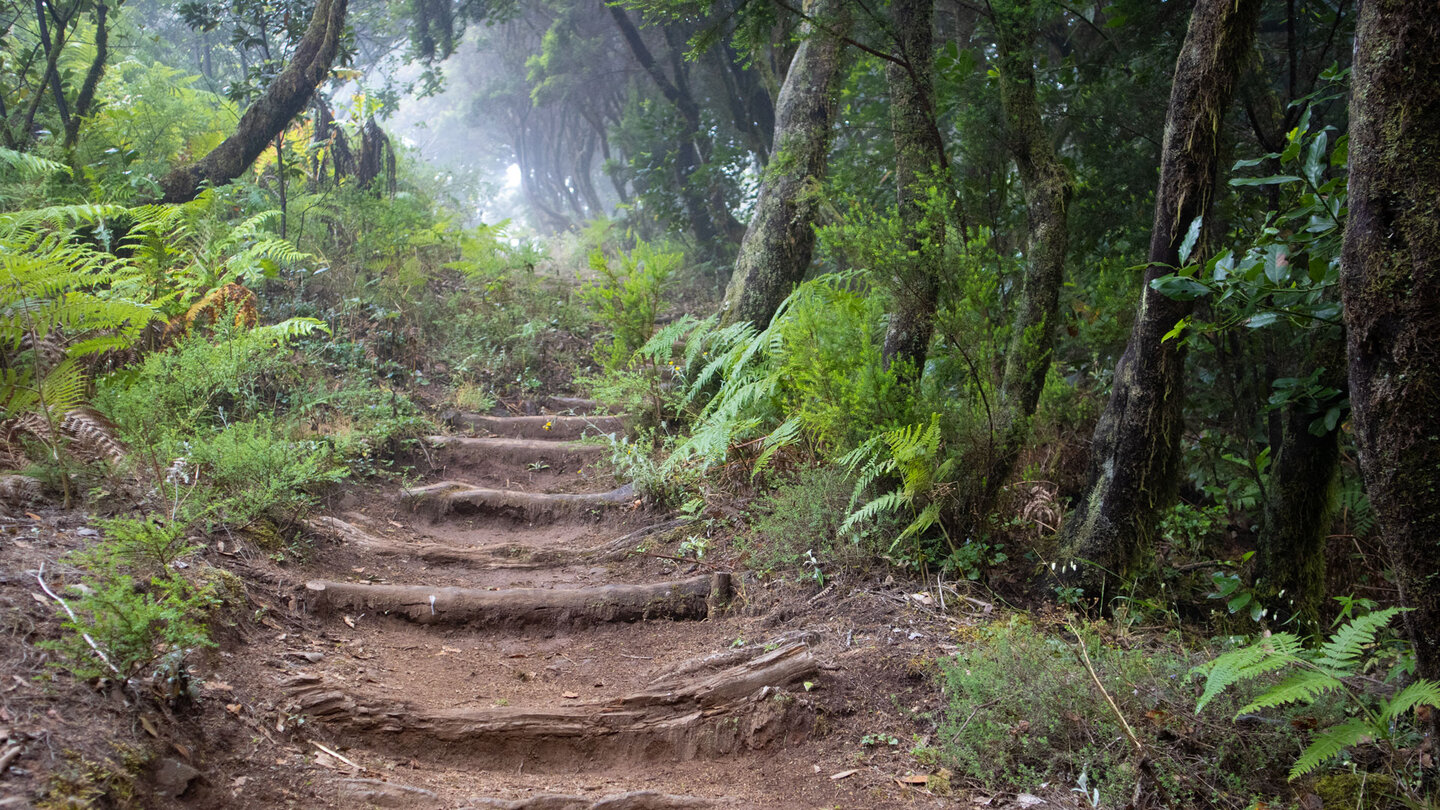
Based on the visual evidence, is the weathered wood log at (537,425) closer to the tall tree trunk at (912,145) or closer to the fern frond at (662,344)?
the fern frond at (662,344)

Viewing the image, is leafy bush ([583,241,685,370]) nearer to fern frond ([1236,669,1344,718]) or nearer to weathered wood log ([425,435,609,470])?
weathered wood log ([425,435,609,470])

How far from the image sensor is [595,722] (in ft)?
9.87

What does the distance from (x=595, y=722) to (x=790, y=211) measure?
512 centimetres

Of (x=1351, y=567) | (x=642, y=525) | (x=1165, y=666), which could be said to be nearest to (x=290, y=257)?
(x=642, y=525)

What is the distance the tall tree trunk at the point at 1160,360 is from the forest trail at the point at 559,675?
3.35 feet

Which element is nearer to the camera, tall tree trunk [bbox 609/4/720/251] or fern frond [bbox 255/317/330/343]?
fern frond [bbox 255/317/330/343]

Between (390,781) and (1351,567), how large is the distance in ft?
15.1

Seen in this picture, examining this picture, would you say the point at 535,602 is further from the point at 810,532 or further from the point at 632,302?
the point at 632,302

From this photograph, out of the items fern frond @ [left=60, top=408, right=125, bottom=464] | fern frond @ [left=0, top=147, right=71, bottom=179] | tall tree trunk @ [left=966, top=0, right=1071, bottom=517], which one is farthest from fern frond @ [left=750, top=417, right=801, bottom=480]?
fern frond @ [left=0, top=147, right=71, bottom=179]

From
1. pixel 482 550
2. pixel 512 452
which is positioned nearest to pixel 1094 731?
pixel 482 550

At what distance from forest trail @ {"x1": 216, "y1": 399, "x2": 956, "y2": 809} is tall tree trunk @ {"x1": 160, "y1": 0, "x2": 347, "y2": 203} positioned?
17.4ft

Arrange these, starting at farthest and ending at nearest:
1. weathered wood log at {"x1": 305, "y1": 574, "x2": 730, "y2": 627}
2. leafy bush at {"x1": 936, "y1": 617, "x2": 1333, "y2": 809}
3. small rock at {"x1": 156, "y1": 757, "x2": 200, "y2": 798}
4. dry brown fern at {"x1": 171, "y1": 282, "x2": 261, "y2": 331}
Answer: dry brown fern at {"x1": 171, "y1": 282, "x2": 261, "y2": 331}, weathered wood log at {"x1": 305, "y1": 574, "x2": 730, "y2": 627}, leafy bush at {"x1": 936, "y1": 617, "x2": 1333, "y2": 809}, small rock at {"x1": 156, "y1": 757, "x2": 200, "y2": 798}

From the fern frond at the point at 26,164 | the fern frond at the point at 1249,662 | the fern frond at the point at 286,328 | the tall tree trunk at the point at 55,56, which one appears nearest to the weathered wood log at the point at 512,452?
the fern frond at the point at 286,328

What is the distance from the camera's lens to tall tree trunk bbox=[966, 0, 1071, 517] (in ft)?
12.3
